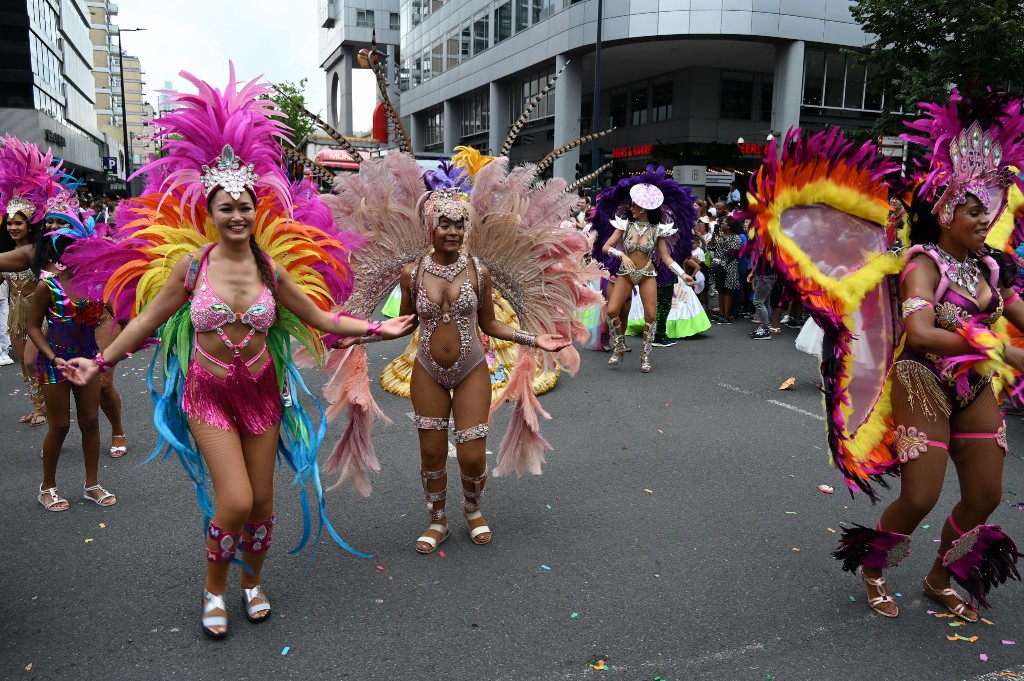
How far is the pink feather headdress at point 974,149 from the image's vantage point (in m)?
3.12

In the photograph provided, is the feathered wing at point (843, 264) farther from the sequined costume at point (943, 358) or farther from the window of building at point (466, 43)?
the window of building at point (466, 43)

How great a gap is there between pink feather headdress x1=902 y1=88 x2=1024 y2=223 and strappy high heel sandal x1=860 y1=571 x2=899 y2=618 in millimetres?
1630

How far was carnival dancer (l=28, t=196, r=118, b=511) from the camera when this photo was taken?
4.46 metres

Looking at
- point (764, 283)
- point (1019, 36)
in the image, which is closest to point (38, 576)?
point (764, 283)

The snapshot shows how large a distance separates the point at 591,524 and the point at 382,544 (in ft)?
3.96

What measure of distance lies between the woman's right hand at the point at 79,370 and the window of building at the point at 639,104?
109 ft

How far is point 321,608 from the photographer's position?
342 centimetres

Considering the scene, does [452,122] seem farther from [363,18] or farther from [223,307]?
[223,307]

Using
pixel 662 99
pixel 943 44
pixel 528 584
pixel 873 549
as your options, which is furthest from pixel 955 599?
pixel 662 99

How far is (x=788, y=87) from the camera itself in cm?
2611

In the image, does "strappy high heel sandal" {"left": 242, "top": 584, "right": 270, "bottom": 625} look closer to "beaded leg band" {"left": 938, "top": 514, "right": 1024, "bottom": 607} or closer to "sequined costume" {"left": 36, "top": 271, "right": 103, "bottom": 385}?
"sequined costume" {"left": 36, "top": 271, "right": 103, "bottom": 385}

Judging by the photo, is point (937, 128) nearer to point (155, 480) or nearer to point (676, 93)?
point (155, 480)

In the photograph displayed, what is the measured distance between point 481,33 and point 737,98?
13.6 metres

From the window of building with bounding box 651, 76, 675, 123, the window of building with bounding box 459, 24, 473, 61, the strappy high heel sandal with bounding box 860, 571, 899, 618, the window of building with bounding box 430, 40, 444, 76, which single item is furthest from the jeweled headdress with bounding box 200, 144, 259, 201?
the window of building with bounding box 430, 40, 444, 76
